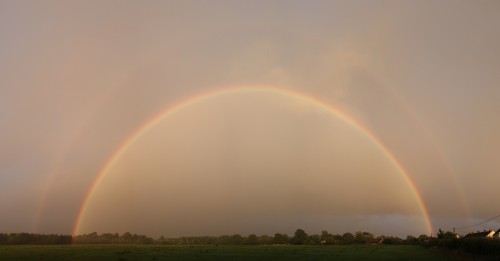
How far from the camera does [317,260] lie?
69938 millimetres

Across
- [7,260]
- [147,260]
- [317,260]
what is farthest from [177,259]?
[7,260]

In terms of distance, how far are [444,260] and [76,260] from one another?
201ft

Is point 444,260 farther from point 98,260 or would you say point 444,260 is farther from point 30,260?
point 30,260

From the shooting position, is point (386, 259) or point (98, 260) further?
point (386, 259)

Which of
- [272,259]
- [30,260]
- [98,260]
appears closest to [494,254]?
[272,259]

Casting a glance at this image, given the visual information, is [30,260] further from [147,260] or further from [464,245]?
[464,245]

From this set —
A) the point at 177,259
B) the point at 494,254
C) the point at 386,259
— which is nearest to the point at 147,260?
the point at 177,259

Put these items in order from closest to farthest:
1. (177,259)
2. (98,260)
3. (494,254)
Result: (494,254) → (98,260) → (177,259)

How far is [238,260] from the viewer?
230ft

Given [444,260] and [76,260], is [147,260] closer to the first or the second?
[76,260]

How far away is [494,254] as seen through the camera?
56031mm

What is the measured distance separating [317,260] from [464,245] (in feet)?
89.1

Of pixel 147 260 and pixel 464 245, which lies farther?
pixel 464 245

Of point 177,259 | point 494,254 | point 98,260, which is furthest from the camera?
point 177,259
